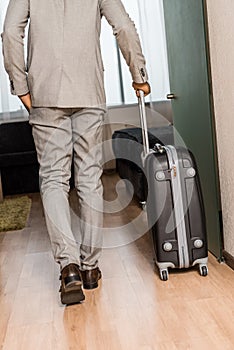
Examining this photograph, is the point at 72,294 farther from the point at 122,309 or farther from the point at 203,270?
the point at 203,270

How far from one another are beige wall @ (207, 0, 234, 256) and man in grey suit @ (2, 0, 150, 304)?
0.35 meters

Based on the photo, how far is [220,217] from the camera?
2877mm

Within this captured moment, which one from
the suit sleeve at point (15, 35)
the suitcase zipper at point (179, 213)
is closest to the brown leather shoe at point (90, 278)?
the suitcase zipper at point (179, 213)

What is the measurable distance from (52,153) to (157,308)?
76 cm

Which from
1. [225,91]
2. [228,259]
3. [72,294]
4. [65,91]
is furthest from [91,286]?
[225,91]

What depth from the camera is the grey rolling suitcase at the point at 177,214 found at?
8.82 feet

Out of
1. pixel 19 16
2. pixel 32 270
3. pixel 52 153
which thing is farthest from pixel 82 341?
pixel 19 16

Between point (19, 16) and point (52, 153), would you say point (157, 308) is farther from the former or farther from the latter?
point (19, 16)

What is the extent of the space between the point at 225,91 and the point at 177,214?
569 millimetres

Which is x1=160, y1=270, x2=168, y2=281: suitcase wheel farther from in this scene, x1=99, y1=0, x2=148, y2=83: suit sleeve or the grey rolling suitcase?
x1=99, y1=0, x2=148, y2=83: suit sleeve

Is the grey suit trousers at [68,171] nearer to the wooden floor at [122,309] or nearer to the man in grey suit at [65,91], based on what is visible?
the man in grey suit at [65,91]

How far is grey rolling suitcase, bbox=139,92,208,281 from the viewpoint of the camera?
8.82 feet

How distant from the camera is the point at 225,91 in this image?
2.66 m

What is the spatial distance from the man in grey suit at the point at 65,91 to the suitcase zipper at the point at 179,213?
0.33m
